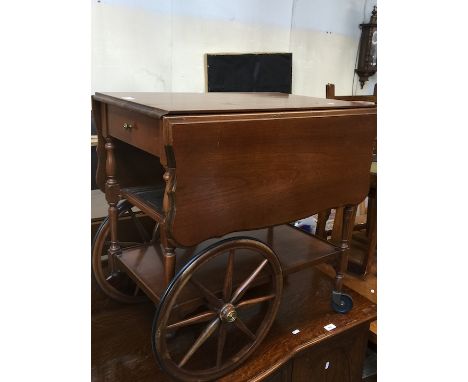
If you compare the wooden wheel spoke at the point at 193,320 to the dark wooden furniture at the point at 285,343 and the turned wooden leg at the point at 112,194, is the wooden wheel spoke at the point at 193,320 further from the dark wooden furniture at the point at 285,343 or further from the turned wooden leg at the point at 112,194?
the turned wooden leg at the point at 112,194

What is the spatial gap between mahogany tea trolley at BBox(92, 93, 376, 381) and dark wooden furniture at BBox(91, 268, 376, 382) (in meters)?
0.05

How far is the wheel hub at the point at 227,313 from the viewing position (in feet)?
3.56

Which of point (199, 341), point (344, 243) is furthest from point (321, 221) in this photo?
point (199, 341)

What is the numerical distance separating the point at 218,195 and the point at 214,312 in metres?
0.32

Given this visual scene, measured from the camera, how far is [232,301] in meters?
1.11

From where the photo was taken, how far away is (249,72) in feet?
9.83

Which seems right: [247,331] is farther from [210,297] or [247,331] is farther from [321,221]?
[321,221]

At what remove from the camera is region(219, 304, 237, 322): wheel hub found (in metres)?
1.08

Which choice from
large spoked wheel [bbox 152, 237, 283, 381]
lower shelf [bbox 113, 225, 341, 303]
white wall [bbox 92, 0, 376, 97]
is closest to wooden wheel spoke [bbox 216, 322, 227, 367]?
large spoked wheel [bbox 152, 237, 283, 381]

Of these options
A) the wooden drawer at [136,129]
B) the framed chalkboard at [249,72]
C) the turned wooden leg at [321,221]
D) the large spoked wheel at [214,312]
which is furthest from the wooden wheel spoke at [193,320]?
the framed chalkboard at [249,72]

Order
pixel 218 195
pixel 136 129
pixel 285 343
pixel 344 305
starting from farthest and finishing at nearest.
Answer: pixel 344 305
pixel 285 343
pixel 136 129
pixel 218 195

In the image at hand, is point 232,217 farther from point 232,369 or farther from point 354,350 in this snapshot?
point 354,350

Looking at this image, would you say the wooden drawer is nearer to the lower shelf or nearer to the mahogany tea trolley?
the mahogany tea trolley

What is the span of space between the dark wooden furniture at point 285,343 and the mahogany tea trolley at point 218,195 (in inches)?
1.8
